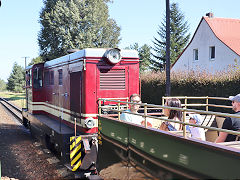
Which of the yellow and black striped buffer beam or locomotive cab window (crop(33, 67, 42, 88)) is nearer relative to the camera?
the yellow and black striped buffer beam

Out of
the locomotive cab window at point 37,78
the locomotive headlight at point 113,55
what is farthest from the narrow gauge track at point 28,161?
the locomotive headlight at point 113,55

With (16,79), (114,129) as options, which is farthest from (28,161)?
(16,79)

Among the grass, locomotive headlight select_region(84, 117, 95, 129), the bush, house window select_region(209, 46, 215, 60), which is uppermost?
house window select_region(209, 46, 215, 60)

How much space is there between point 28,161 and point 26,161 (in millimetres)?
59

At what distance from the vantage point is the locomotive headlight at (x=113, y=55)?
648 centimetres


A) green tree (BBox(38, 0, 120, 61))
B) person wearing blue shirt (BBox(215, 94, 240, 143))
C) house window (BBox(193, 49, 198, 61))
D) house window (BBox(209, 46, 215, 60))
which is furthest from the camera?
green tree (BBox(38, 0, 120, 61))

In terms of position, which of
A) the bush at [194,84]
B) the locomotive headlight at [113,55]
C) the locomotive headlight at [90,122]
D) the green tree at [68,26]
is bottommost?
the locomotive headlight at [90,122]

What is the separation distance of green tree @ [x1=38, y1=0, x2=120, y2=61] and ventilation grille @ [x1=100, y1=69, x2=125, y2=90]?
22.0 metres

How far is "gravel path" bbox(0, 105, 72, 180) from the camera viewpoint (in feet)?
21.6

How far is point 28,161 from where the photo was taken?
7680 millimetres

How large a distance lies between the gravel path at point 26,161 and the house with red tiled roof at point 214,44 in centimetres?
1620

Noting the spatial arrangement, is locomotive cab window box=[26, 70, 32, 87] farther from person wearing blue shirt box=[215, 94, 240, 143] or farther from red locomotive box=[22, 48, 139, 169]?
person wearing blue shirt box=[215, 94, 240, 143]

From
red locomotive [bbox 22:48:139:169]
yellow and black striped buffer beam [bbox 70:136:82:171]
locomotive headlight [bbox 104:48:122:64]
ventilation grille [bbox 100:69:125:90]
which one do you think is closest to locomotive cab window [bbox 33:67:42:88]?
red locomotive [bbox 22:48:139:169]

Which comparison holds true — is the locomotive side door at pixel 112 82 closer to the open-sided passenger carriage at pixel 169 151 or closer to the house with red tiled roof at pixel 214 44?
the open-sided passenger carriage at pixel 169 151
